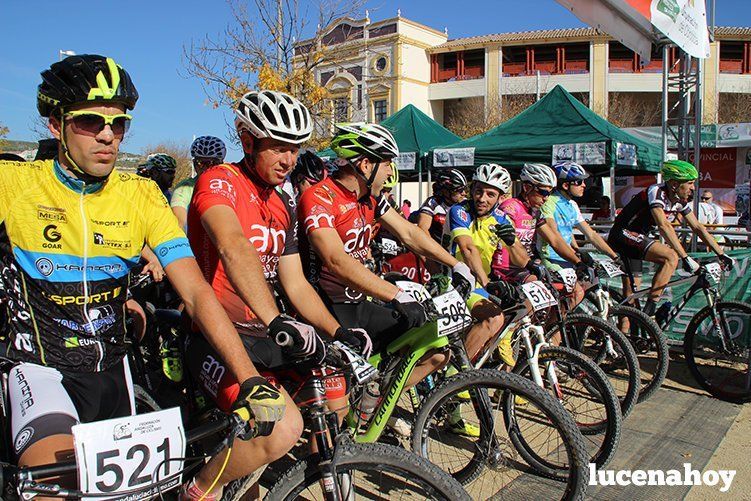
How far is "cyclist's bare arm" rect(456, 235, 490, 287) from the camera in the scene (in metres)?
5.04

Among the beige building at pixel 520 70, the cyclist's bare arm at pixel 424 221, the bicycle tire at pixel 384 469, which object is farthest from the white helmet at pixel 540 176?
the beige building at pixel 520 70

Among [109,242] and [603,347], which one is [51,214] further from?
[603,347]

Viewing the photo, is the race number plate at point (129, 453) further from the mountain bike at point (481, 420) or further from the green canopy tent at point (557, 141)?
A: the green canopy tent at point (557, 141)

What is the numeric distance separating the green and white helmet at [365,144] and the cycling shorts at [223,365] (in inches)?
56.4

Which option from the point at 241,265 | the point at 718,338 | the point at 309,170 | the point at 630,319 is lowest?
the point at 718,338

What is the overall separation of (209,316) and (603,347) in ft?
14.0

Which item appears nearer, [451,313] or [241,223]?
[241,223]

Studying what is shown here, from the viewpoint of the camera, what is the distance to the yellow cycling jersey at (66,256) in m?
2.29

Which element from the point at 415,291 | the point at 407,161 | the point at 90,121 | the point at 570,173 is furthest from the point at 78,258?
the point at 407,161

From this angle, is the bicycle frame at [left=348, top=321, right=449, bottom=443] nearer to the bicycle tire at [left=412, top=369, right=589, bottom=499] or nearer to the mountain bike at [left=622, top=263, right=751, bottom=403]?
the bicycle tire at [left=412, top=369, right=589, bottom=499]

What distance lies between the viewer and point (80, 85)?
7.41 ft

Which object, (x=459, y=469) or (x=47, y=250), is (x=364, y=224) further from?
(x=47, y=250)

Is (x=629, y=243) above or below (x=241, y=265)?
below

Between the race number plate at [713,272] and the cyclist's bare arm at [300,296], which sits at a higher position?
the cyclist's bare arm at [300,296]
